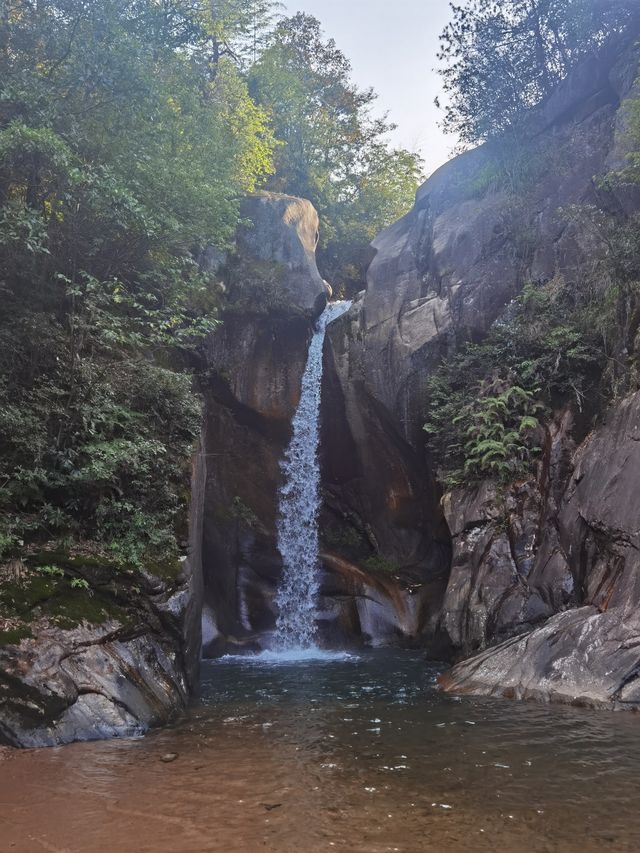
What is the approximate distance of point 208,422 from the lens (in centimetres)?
1766

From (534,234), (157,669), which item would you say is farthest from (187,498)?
(534,234)

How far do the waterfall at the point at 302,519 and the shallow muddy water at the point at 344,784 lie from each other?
25.7ft

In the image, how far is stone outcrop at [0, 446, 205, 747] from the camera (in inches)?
240

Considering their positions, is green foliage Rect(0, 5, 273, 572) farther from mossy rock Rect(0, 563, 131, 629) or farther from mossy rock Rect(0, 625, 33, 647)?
mossy rock Rect(0, 625, 33, 647)

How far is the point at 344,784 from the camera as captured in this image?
16.4ft

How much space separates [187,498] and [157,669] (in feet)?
9.76

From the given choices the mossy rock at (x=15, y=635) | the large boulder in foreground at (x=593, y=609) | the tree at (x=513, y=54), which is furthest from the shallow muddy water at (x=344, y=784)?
the tree at (x=513, y=54)

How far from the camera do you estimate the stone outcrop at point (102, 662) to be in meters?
6.11

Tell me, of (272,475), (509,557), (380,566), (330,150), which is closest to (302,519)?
(272,475)

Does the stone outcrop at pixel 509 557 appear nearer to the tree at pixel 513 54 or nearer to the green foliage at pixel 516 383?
the green foliage at pixel 516 383

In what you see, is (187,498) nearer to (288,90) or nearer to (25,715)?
(25,715)

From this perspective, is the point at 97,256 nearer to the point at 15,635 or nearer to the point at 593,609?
the point at 15,635

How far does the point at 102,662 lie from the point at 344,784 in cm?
348

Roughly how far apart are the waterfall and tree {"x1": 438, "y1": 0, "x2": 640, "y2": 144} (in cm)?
831
